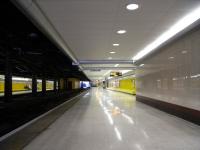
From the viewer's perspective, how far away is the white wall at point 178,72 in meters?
6.77

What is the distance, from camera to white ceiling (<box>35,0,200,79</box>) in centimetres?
541

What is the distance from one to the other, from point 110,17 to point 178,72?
145 inches

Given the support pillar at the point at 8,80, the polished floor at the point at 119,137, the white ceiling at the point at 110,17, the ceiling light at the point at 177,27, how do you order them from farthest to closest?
the support pillar at the point at 8,80 < the ceiling light at the point at 177,27 < the white ceiling at the point at 110,17 < the polished floor at the point at 119,137

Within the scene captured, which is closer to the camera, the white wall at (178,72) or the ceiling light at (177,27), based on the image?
the ceiling light at (177,27)

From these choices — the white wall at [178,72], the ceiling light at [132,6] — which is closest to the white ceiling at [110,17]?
the ceiling light at [132,6]

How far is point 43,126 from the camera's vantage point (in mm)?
6582

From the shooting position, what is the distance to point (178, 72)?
827 cm

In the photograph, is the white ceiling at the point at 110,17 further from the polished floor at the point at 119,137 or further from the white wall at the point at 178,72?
the polished floor at the point at 119,137

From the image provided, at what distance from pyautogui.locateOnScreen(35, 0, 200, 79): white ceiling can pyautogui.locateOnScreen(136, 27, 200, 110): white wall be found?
0.90 m

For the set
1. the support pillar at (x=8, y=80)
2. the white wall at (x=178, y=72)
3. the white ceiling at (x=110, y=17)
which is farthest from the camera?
the support pillar at (x=8, y=80)

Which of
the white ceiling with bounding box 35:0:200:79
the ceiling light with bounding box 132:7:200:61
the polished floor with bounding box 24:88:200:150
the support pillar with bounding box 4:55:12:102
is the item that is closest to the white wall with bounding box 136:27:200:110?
the ceiling light with bounding box 132:7:200:61

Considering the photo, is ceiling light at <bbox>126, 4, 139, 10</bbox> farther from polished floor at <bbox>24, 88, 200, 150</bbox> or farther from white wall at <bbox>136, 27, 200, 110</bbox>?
polished floor at <bbox>24, 88, 200, 150</bbox>

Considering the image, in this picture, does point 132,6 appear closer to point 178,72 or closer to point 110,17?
point 110,17

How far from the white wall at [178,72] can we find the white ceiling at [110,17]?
0.90 m
